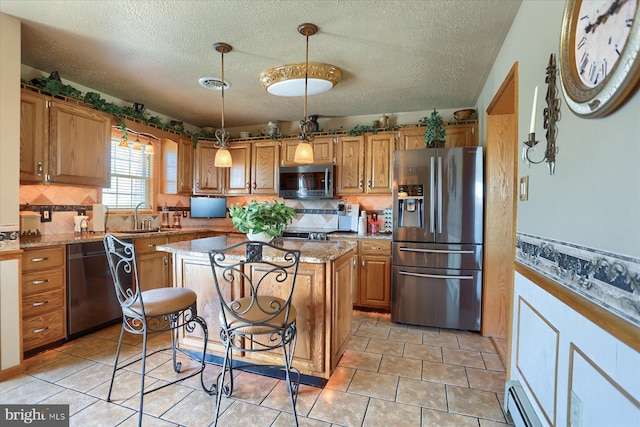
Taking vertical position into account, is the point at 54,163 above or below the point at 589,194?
above

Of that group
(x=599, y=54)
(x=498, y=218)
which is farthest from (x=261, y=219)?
(x=498, y=218)

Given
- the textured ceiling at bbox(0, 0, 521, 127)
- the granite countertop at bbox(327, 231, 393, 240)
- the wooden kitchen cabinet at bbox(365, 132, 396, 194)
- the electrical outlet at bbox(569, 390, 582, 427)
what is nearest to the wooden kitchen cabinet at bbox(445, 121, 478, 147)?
the textured ceiling at bbox(0, 0, 521, 127)

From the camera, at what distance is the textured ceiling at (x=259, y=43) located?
6.64ft

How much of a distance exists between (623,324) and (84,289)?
12.0 feet

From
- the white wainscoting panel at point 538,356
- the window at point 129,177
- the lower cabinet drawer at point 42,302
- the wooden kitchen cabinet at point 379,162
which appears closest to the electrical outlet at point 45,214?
the window at point 129,177

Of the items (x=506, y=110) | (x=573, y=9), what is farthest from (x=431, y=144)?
(x=573, y=9)

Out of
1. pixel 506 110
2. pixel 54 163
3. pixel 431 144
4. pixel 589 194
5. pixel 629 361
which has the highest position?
pixel 506 110

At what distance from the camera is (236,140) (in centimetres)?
467

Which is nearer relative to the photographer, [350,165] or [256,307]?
[256,307]

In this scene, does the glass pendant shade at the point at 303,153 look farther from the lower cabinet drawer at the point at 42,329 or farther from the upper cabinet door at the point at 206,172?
the upper cabinet door at the point at 206,172

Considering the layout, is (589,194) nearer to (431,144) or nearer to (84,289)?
(431,144)

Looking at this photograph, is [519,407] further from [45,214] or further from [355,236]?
[45,214]

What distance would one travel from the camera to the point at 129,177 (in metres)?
4.04

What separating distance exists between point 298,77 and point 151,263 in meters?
2.66
